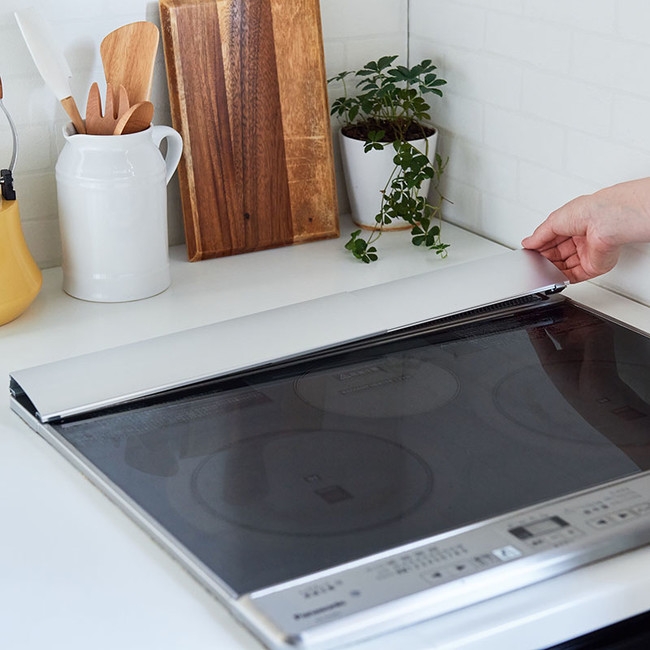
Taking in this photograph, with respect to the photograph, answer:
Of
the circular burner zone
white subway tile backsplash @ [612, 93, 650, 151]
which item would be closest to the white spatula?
the circular burner zone

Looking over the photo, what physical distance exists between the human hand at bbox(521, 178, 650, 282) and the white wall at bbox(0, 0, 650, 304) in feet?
0.15

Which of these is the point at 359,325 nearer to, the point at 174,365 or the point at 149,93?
the point at 174,365

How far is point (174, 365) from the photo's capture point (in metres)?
1.17

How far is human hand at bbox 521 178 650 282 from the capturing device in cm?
132

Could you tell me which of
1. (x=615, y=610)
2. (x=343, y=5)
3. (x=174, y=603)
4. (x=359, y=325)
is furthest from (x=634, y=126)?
(x=174, y=603)

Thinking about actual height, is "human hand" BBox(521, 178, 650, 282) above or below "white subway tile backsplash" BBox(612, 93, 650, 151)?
below

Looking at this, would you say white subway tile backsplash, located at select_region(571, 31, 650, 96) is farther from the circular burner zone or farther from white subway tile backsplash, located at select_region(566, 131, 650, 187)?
the circular burner zone

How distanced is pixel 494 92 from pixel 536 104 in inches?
3.7

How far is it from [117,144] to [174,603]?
2.28 ft

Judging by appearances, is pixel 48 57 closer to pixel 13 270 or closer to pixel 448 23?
pixel 13 270

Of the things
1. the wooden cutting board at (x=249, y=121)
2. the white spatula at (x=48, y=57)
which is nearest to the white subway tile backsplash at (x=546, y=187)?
the wooden cutting board at (x=249, y=121)

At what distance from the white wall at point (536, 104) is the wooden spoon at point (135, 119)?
1.64ft

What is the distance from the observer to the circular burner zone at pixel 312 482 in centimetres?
91

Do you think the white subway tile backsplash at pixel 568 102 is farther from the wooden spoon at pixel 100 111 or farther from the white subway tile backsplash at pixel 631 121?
the wooden spoon at pixel 100 111
